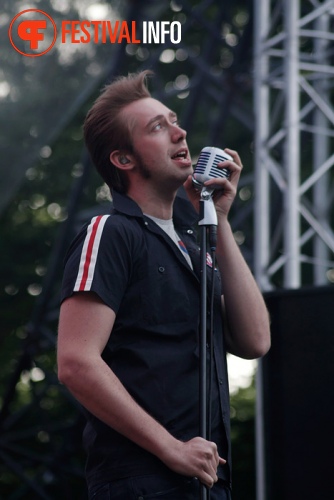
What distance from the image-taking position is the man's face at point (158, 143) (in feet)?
7.84

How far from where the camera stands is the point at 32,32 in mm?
6516

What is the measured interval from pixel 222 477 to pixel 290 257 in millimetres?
2949

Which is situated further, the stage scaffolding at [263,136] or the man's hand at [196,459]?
the stage scaffolding at [263,136]

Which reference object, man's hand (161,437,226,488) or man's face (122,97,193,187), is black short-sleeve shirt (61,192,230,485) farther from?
man's face (122,97,193,187)

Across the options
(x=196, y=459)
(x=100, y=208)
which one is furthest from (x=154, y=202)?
(x=100, y=208)

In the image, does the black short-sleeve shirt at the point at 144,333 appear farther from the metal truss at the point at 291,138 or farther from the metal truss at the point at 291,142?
the metal truss at the point at 291,138

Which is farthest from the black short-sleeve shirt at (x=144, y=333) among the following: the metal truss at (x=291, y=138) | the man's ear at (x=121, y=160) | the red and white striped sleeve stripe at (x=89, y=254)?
the metal truss at (x=291, y=138)

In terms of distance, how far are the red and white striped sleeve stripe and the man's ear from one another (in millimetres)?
238

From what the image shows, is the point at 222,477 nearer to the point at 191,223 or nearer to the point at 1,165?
the point at 191,223

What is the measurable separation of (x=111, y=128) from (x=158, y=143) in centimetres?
16

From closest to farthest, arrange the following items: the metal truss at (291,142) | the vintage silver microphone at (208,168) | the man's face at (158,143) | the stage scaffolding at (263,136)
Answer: the vintage silver microphone at (208,168) < the man's face at (158,143) < the metal truss at (291,142) < the stage scaffolding at (263,136)

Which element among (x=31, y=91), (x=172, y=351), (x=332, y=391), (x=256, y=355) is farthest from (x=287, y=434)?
(x=31, y=91)

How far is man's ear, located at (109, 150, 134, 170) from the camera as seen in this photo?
8.11 feet

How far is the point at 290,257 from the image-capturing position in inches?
199
